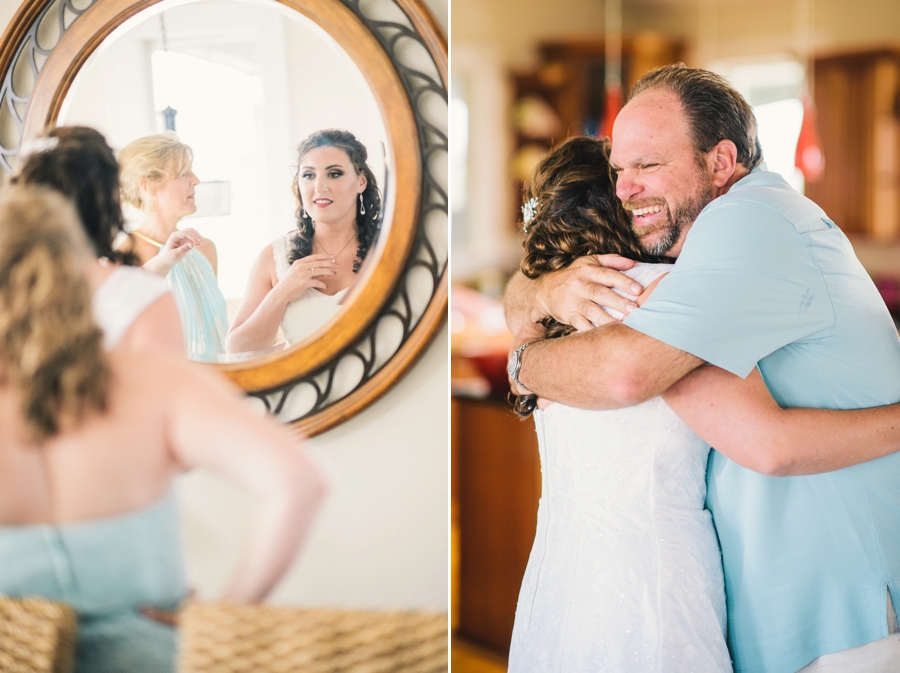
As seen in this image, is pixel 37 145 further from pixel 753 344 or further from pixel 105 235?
pixel 753 344

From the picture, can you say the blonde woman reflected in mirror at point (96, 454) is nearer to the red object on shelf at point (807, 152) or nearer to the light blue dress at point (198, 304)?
the light blue dress at point (198, 304)

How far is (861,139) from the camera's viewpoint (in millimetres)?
4727

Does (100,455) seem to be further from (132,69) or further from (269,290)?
(132,69)

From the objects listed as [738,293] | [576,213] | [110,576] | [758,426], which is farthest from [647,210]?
[110,576]

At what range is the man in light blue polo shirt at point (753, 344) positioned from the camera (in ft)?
3.34

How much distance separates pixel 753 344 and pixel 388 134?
1.98ft

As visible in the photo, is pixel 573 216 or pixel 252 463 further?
pixel 573 216

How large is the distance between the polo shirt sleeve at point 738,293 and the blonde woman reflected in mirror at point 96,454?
59 cm

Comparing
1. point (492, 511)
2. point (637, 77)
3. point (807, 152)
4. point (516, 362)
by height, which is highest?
point (637, 77)

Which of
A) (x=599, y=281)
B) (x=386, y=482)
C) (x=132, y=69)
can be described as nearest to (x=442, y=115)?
(x=599, y=281)

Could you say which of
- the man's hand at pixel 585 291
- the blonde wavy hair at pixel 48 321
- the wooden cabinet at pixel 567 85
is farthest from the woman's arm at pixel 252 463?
the wooden cabinet at pixel 567 85

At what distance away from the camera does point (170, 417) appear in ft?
3.57

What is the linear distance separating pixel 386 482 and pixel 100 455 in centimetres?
42

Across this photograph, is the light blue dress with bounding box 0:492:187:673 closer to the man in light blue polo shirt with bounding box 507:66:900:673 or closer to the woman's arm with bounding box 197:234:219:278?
the woman's arm with bounding box 197:234:219:278
